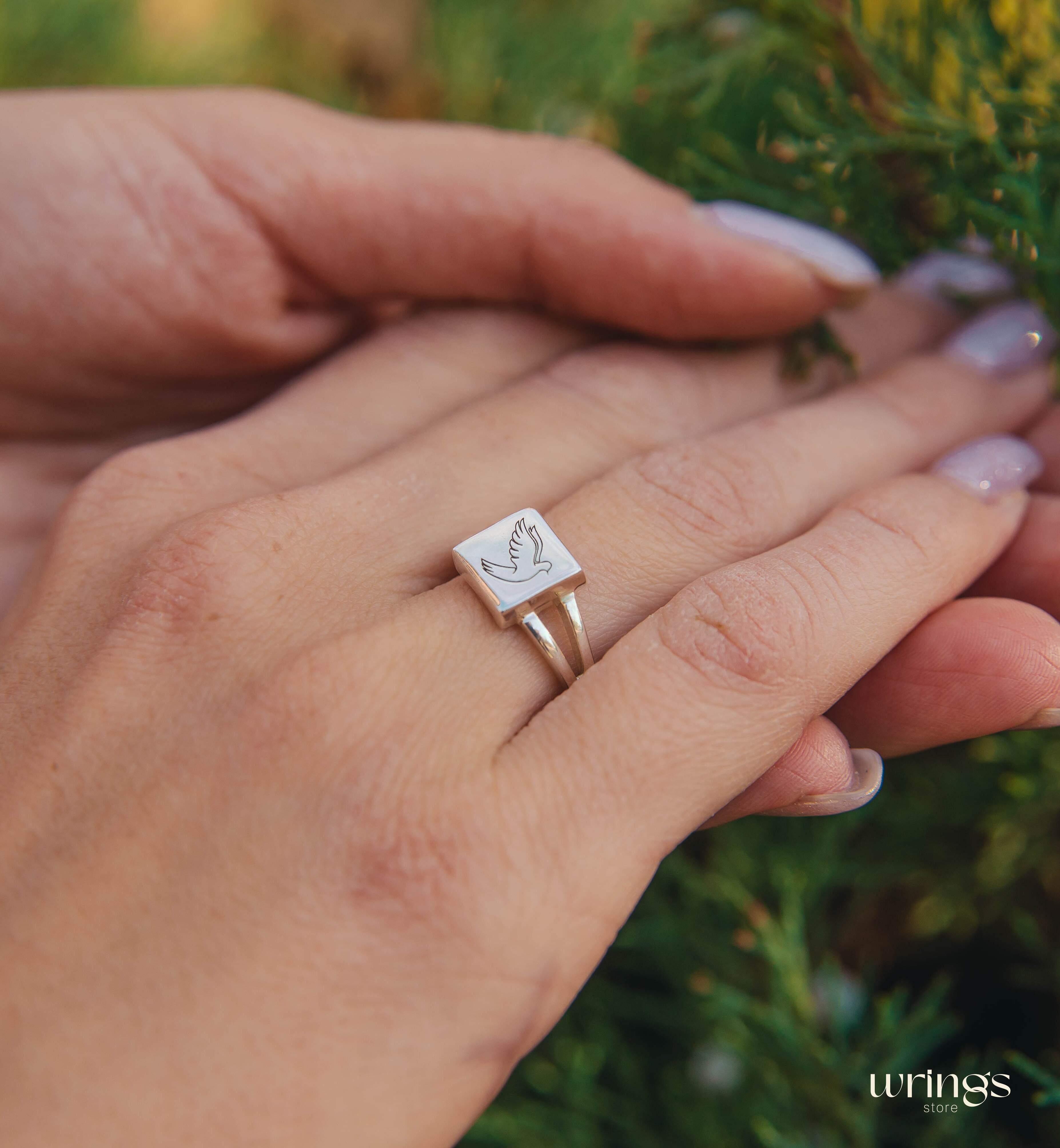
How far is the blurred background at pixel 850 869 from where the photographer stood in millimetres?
1624

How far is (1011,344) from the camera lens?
1.68 meters

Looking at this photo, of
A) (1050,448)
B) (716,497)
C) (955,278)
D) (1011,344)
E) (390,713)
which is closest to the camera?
(390,713)

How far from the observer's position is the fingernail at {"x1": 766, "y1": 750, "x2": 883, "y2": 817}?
125 centimetres

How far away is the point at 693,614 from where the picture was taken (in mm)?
1225

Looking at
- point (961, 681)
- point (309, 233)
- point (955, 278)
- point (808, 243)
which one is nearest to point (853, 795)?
point (961, 681)

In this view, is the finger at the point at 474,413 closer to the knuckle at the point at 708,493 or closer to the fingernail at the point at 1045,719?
the knuckle at the point at 708,493

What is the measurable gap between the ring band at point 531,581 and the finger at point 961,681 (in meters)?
0.48

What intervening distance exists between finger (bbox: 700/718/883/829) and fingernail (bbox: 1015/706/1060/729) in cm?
23

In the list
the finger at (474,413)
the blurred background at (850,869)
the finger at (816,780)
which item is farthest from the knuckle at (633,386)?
the finger at (816,780)

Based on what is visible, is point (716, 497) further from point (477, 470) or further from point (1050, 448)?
point (1050, 448)

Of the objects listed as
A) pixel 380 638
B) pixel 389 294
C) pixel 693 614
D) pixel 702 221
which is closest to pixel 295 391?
pixel 389 294

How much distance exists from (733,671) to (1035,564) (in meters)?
0.63

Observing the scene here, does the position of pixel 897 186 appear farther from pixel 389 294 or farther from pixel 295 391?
pixel 295 391

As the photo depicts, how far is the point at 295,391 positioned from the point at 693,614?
943mm
